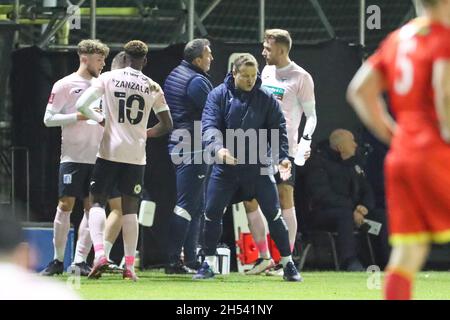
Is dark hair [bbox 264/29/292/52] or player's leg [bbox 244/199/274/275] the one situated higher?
dark hair [bbox 264/29/292/52]

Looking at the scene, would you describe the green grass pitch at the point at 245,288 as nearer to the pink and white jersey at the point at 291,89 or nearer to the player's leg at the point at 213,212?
the player's leg at the point at 213,212

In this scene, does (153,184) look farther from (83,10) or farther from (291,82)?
(83,10)

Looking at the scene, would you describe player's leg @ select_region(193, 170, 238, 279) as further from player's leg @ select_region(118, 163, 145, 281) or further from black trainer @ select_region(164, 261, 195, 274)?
black trainer @ select_region(164, 261, 195, 274)

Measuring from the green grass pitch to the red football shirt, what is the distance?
132 inches

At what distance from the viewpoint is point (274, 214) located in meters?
10.7

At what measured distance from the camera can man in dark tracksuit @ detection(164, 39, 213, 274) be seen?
11.6 metres

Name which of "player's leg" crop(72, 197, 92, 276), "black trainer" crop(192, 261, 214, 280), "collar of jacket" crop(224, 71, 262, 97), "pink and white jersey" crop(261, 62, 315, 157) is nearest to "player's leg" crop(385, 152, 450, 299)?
"collar of jacket" crop(224, 71, 262, 97)

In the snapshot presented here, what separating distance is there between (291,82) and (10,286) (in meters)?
8.23

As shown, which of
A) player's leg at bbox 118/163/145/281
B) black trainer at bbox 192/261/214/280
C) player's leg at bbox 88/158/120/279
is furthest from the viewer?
black trainer at bbox 192/261/214/280

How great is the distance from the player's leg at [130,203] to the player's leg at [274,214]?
995 millimetres

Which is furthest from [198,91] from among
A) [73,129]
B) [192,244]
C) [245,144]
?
[192,244]

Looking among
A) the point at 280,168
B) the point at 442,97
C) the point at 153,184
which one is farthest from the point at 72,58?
the point at 442,97

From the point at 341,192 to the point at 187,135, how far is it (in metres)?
2.23

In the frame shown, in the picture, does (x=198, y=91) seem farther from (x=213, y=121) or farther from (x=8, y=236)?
(x=8, y=236)
